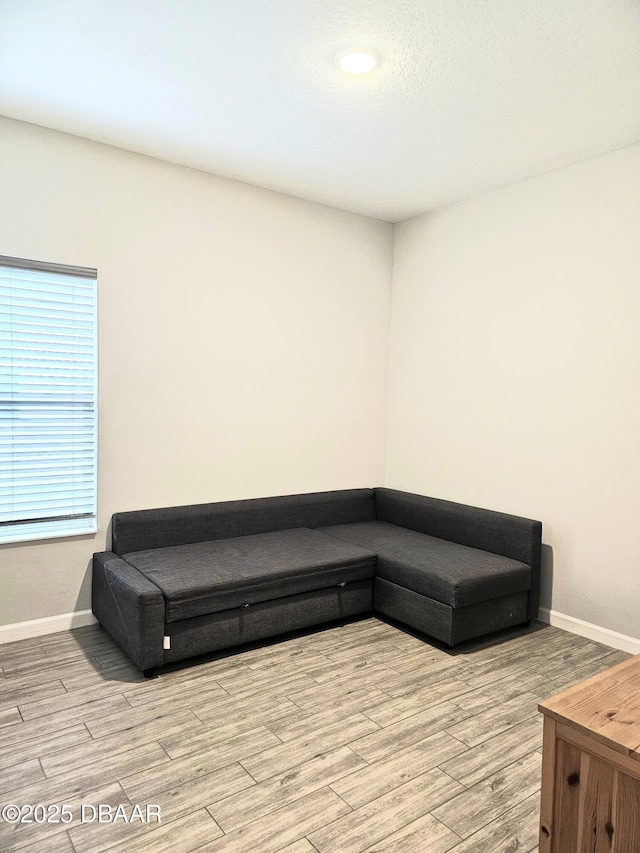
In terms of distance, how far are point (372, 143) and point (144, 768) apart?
10.2ft

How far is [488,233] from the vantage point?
392cm

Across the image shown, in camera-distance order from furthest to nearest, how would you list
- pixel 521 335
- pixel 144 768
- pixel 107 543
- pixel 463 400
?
pixel 463 400 < pixel 521 335 < pixel 107 543 < pixel 144 768

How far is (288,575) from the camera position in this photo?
126 inches

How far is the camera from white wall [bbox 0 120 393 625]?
10.5 ft

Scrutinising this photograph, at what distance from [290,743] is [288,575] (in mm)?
999

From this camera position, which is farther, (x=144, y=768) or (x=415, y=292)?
(x=415, y=292)

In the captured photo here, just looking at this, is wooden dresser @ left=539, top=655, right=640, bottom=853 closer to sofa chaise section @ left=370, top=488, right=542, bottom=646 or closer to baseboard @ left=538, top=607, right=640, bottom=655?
sofa chaise section @ left=370, top=488, right=542, bottom=646

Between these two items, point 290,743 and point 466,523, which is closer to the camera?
point 290,743

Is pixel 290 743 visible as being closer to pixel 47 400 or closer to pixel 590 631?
pixel 590 631

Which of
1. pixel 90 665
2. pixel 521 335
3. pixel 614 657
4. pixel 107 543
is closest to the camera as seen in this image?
pixel 90 665

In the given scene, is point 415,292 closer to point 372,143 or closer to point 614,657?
point 372,143

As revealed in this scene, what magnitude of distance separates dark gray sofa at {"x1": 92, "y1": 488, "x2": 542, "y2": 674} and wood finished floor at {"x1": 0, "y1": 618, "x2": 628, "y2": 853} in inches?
5.8

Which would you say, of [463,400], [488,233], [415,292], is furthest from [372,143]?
[463,400]


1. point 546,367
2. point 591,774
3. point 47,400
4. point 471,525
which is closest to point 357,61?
point 546,367
